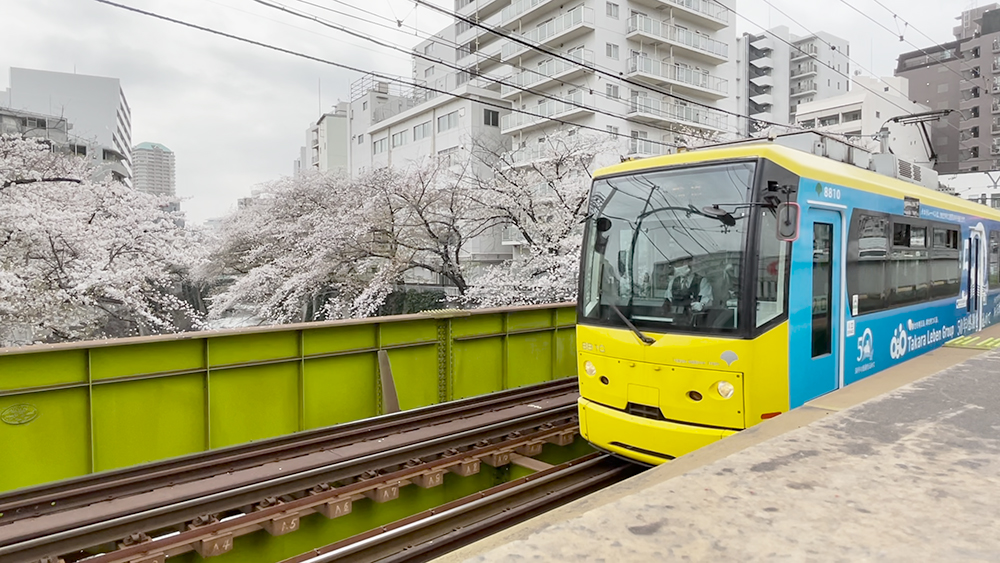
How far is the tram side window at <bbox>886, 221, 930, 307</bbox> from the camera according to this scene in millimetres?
7191

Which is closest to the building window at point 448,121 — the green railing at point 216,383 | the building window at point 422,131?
the building window at point 422,131

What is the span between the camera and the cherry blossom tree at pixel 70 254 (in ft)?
56.3

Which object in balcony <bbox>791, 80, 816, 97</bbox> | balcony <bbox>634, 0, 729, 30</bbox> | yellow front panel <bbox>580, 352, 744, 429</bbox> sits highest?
balcony <bbox>791, 80, 816, 97</bbox>

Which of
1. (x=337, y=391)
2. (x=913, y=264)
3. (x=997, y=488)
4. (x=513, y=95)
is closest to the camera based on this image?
(x=997, y=488)

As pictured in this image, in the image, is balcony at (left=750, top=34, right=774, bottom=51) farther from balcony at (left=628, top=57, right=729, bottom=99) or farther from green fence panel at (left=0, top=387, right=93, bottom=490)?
green fence panel at (left=0, top=387, right=93, bottom=490)

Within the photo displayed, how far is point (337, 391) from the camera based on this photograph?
8.20m

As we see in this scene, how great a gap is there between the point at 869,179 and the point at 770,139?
4.52ft

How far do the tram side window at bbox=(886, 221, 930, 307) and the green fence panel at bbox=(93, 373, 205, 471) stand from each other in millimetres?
8049

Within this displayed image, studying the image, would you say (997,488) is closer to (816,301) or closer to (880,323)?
(816,301)

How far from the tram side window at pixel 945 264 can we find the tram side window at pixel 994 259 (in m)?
2.68

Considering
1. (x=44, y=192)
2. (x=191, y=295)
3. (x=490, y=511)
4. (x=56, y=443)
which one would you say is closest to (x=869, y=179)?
(x=490, y=511)

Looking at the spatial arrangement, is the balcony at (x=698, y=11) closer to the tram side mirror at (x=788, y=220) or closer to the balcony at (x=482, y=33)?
the balcony at (x=482, y=33)

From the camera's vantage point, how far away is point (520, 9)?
139 ft

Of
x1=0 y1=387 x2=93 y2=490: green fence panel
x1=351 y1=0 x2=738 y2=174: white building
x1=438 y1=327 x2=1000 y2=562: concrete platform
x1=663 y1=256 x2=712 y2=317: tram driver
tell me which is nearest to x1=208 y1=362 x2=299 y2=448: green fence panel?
x1=0 y1=387 x2=93 y2=490: green fence panel
